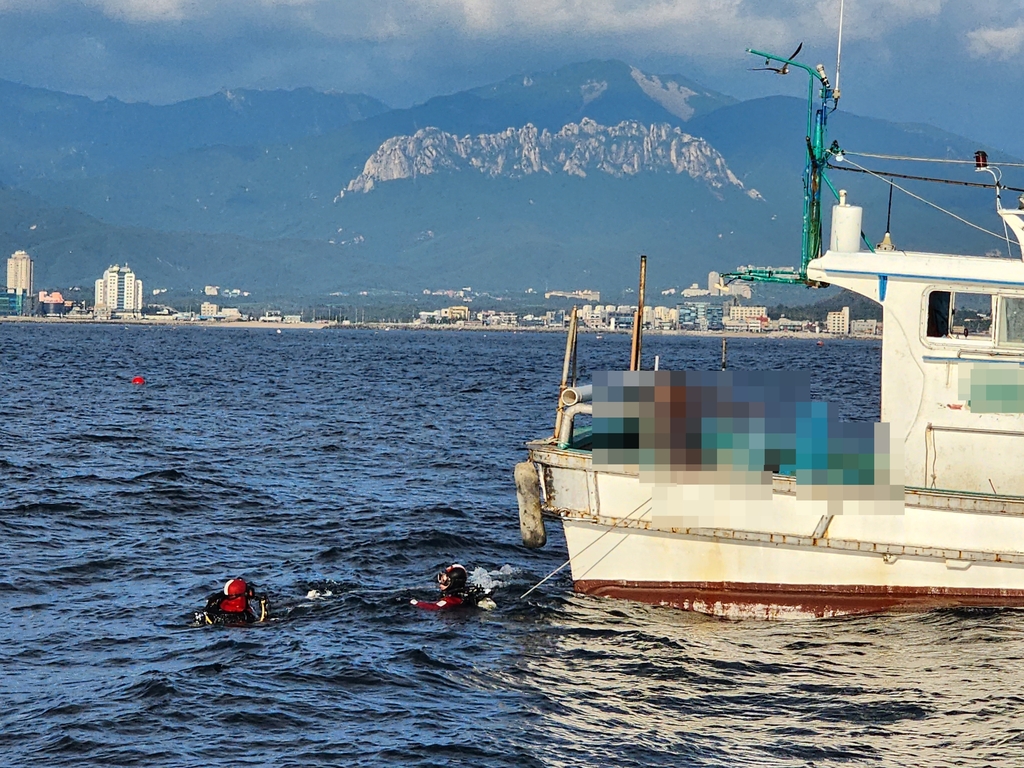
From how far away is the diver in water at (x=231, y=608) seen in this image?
1844 cm

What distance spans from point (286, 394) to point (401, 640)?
157 ft

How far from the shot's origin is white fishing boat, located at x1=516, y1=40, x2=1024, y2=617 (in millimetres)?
16906

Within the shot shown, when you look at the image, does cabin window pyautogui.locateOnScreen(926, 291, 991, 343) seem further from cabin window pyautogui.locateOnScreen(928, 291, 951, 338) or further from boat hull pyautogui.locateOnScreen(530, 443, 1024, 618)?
boat hull pyautogui.locateOnScreen(530, 443, 1024, 618)

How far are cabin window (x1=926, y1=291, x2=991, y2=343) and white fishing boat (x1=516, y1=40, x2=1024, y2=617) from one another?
19mm

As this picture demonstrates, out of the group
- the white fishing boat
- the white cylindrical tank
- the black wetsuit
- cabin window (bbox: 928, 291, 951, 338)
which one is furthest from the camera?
the black wetsuit

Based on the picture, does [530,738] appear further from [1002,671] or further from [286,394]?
[286,394]

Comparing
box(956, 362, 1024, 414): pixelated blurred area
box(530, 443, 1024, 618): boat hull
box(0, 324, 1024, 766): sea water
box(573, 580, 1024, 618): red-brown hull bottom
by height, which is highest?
box(956, 362, 1024, 414): pixelated blurred area

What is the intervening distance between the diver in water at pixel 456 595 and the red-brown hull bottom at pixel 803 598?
245 centimetres

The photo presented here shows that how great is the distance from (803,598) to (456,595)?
5166 mm

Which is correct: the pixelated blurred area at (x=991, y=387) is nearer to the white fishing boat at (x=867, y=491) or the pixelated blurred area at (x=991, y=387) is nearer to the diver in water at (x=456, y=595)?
the white fishing boat at (x=867, y=491)

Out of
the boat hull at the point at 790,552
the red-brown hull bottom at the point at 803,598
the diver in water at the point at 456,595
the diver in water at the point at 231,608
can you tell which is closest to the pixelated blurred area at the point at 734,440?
the boat hull at the point at 790,552

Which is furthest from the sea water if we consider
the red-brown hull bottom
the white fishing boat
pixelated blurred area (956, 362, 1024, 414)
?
pixelated blurred area (956, 362, 1024, 414)

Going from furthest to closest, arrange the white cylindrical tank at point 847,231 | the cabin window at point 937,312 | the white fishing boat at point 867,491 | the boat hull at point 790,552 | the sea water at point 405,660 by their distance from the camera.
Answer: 1. the white cylindrical tank at point 847,231
2. the cabin window at point 937,312
3. the white fishing boat at point 867,491
4. the boat hull at point 790,552
5. the sea water at point 405,660

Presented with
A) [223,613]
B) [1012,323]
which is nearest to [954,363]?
[1012,323]
